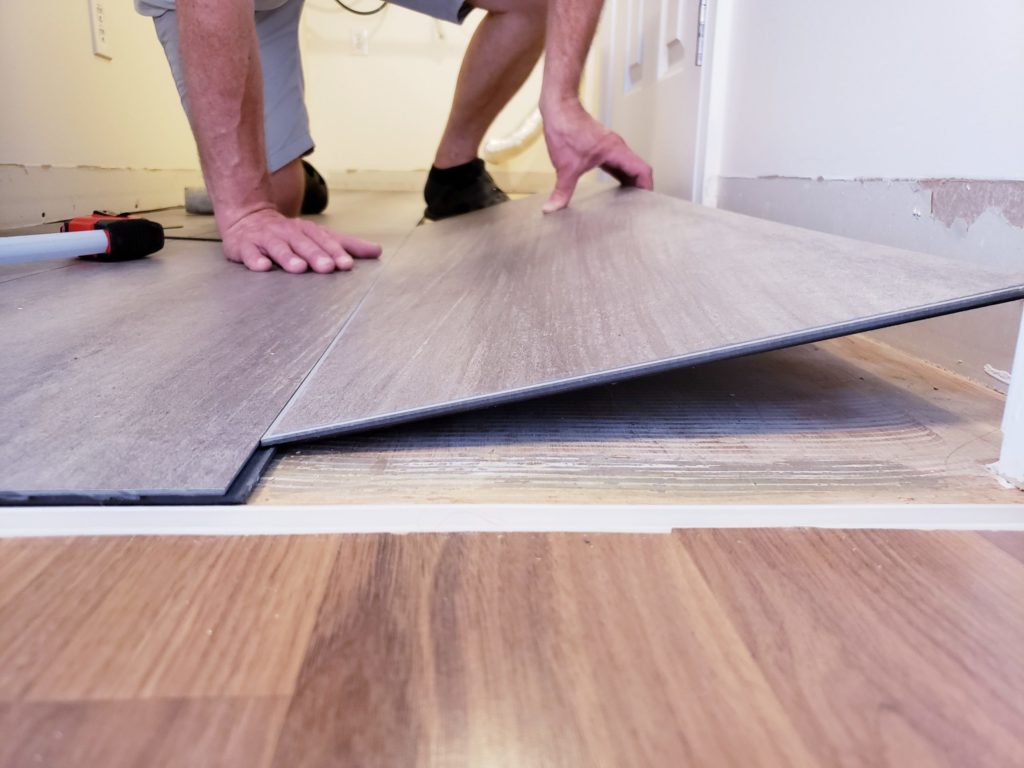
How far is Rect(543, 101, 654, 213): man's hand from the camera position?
4.25ft

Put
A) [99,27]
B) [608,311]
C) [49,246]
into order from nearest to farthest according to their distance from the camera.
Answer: [608,311] < [49,246] < [99,27]

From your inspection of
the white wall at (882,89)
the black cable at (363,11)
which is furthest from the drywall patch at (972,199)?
the black cable at (363,11)

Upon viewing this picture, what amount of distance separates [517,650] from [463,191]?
1802 millimetres

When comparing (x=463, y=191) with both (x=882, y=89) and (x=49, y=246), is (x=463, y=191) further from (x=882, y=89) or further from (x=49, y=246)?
(x=882, y=89)

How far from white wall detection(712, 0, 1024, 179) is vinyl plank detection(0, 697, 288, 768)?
0.79 metres

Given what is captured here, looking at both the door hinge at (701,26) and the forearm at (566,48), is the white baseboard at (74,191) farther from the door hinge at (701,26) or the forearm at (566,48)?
the door hinge at (701,26)

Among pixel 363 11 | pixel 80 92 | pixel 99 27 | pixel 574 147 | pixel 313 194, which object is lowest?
pixel 313 194

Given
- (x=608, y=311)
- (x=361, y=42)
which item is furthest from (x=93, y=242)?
(x=361, y=42)

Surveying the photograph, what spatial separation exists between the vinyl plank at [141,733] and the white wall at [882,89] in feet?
2.59

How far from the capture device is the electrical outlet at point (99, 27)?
7.34ft

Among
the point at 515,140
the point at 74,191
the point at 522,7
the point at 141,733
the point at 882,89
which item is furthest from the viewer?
the point at 515,140

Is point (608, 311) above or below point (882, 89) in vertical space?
below

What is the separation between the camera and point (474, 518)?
1.48ft

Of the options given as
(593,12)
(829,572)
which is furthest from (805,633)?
(593,12)
